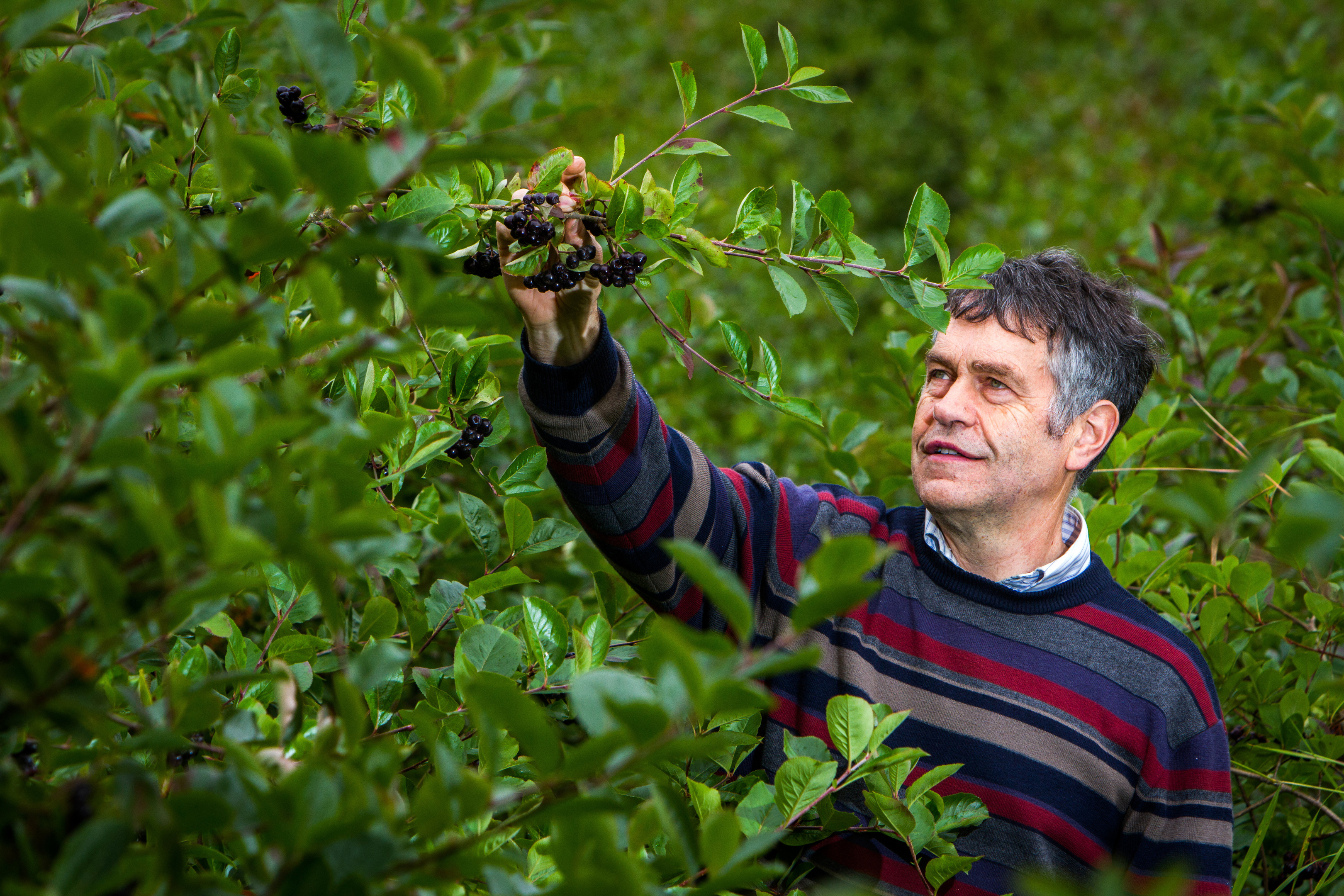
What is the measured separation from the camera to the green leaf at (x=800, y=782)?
1.20 m

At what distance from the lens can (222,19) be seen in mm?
1099

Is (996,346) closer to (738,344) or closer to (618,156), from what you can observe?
(738,344)

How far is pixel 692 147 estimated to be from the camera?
55.6 inches

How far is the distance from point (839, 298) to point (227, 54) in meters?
0.85

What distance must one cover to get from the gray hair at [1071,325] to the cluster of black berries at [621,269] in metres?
0.79

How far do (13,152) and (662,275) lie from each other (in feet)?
7.85

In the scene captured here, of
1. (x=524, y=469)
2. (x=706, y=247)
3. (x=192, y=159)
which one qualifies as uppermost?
(x=192, y=159)

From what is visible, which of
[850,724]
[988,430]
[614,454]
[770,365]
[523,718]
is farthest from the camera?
[988,430]

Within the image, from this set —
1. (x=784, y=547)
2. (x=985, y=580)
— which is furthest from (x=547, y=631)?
(x=985, y=580)

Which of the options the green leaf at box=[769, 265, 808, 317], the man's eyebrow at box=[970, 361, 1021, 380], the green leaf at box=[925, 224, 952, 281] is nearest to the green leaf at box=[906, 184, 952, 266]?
the green leaf at box=[925, 224, 952, 281]

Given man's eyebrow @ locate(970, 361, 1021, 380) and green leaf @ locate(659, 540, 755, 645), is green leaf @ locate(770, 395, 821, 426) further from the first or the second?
green leaf @ locate(659, 540, 755, 645)

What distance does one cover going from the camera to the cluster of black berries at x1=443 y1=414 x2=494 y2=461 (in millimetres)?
1459

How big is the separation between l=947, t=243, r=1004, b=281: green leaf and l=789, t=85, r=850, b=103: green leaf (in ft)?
0.87

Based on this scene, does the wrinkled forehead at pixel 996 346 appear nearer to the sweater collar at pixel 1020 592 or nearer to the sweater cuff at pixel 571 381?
the sweater collar at pixel 1020 592
